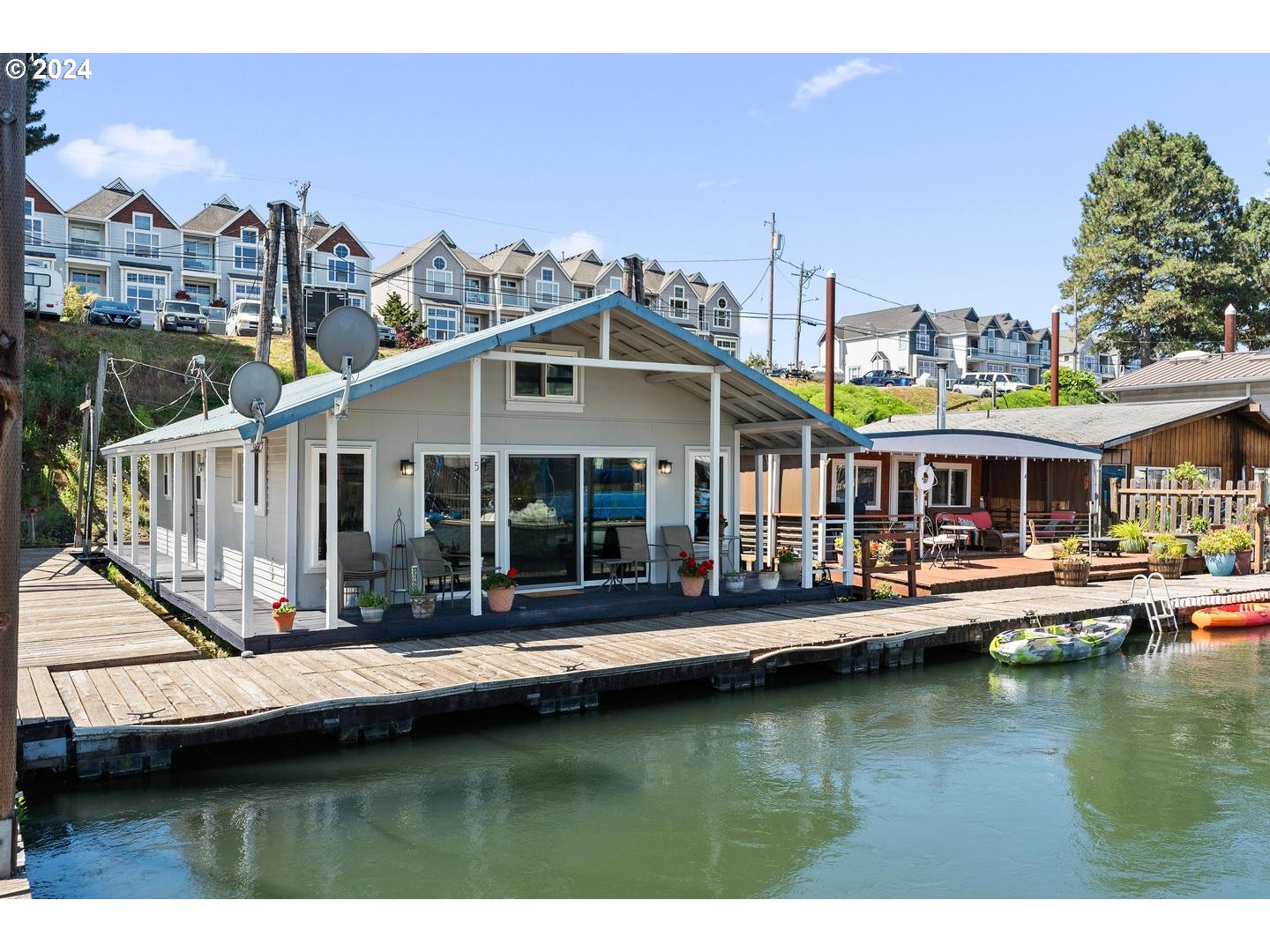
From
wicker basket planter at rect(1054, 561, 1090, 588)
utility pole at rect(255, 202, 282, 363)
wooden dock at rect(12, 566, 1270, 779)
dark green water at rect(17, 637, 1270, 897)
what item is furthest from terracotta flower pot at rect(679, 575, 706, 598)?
utility pole at rect(255, 202, 282, 363)

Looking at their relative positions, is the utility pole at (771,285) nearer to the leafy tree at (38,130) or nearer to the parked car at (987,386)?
the parked car at (987,386)

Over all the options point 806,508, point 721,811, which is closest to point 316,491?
point 721,811

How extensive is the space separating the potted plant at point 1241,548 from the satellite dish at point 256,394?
16748 mm

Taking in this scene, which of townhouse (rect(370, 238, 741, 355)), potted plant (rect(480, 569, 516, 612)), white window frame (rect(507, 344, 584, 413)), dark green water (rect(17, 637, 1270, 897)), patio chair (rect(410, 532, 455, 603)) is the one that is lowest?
dark green water (rect(17, 637, 1270, 897))

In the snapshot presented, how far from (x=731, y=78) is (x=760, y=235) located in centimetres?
3423

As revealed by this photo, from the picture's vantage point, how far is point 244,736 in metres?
7.12

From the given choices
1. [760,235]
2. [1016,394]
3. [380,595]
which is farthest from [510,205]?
[380,595]

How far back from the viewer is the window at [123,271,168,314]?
4400cm

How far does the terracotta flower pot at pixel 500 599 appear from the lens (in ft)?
34.2

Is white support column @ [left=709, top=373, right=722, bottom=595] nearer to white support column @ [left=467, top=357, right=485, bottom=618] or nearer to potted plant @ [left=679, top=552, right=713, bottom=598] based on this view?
potted plant @ [left=679, top=552, right=713, bottom=598]

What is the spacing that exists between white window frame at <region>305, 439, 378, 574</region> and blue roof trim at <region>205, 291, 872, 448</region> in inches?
27.7

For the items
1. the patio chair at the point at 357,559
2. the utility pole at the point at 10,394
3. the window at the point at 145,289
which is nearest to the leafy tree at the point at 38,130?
the window at the point at 145,289

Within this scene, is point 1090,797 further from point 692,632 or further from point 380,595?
point 380,595

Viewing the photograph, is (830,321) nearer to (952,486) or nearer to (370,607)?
(952,486)
